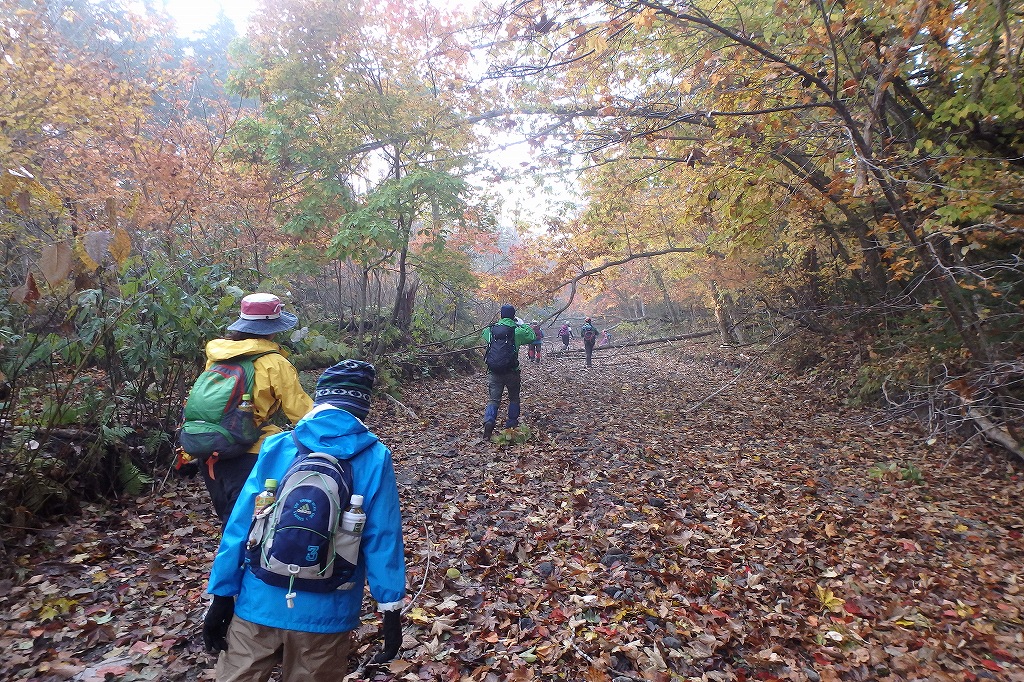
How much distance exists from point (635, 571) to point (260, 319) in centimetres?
385

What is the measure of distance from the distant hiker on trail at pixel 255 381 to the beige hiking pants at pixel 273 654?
1.56m

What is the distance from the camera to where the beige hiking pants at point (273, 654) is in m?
2.05

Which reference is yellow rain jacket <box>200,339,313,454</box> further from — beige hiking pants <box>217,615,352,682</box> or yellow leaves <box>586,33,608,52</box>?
yellow leaves <box>586,33,608,52</box>

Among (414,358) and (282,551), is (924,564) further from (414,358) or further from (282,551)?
(414,358)

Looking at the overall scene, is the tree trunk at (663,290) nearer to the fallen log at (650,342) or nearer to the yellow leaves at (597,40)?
the fallen log at (650,342)

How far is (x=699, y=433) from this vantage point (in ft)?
31.3

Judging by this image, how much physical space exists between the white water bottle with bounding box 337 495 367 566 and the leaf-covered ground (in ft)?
5.77

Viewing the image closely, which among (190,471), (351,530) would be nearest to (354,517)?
(351,530)

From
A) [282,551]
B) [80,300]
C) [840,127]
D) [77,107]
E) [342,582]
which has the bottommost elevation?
[342,582]

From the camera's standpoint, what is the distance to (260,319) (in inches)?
138

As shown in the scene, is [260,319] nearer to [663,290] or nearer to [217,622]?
[217,622]

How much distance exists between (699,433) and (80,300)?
9.29 m

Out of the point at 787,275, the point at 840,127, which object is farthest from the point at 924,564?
the point at 787,275

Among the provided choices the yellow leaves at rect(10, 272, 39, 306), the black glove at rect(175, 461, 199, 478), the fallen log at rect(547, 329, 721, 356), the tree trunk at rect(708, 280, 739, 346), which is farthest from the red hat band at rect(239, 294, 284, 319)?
the fallen log at rect(547, 329, 721, 356)
